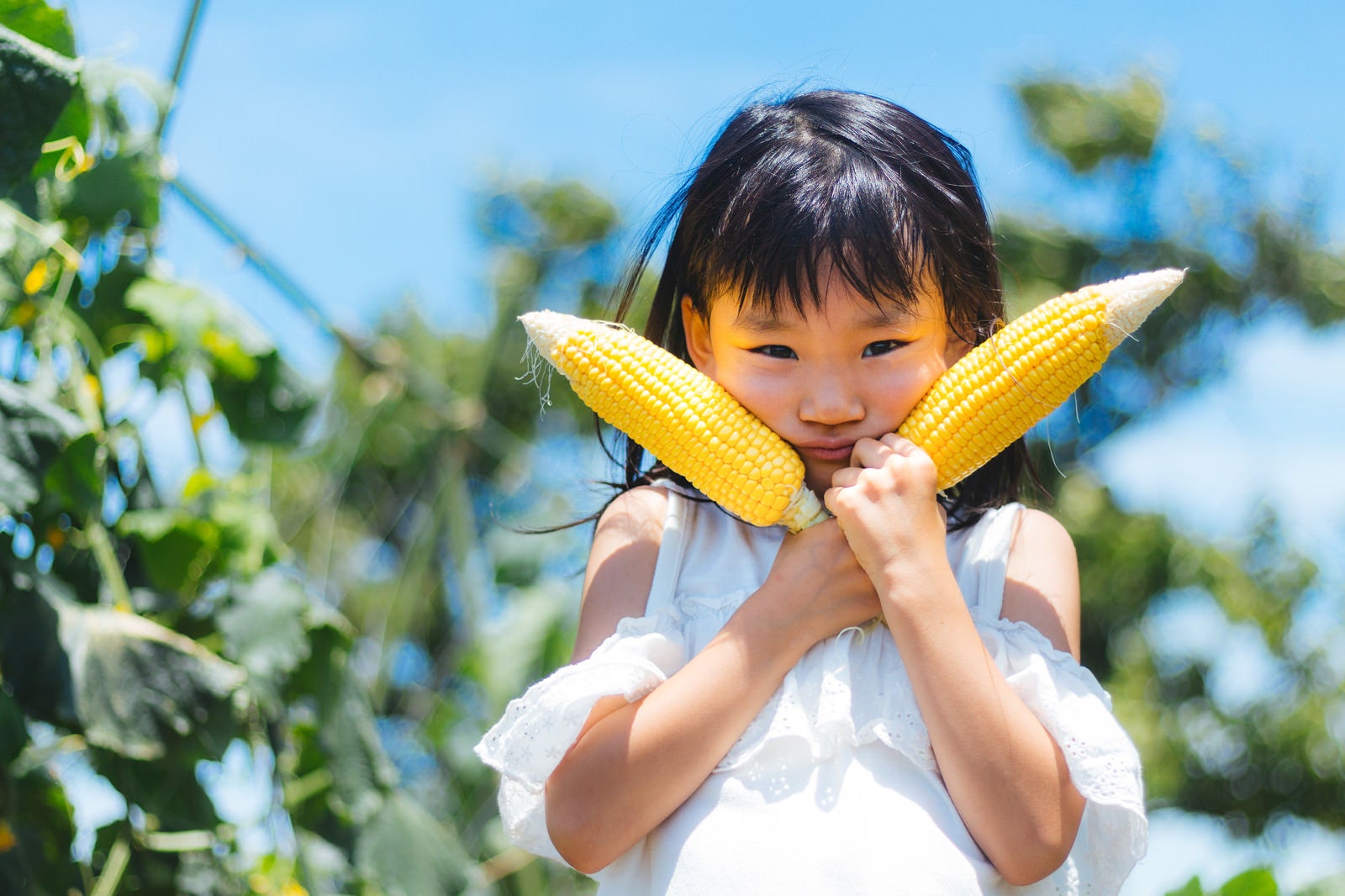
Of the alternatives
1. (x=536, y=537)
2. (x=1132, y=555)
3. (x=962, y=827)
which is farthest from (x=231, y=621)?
(x=1132, y=555)

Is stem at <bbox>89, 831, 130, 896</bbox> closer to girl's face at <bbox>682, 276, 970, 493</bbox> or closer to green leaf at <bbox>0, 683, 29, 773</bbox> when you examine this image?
green leaf at <bbox>0, 683, 29, 773</bbox>

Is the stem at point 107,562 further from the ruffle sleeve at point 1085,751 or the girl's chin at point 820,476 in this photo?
the ruffle sleeve at point 1085,751

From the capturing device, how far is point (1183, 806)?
6.64m

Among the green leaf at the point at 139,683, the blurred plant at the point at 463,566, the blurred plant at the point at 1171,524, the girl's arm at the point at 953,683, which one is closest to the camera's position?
the girl's arm at the point at 953,683

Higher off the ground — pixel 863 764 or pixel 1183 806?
pixel 863 764

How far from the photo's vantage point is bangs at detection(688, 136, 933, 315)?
1197mm

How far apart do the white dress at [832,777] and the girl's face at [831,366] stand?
0.21 m

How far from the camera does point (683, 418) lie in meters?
1.24

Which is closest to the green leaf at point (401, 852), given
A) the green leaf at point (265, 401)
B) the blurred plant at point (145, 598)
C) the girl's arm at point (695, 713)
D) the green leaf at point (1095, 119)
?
the blurred plant at point (145, 598)

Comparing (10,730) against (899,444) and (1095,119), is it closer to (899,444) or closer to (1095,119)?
(899,444)

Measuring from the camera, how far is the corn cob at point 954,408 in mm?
1203

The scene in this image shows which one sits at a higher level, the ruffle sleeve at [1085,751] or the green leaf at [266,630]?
the ruffle sleeve at [1085,751]

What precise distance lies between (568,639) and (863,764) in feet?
7.56

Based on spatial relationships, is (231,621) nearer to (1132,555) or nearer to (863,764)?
(863,764)
